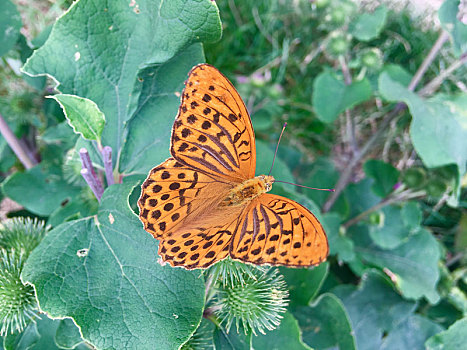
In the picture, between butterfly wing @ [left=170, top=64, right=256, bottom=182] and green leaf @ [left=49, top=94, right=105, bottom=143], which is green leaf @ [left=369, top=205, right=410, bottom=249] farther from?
green leaf @ [left=49, top=94, right=105, bottom=143]

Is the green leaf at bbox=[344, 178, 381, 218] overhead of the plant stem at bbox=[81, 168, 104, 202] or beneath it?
beneath

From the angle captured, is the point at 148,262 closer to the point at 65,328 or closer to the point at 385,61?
the point at 65,328

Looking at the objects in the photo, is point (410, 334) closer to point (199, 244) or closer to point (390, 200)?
point (390, 200)

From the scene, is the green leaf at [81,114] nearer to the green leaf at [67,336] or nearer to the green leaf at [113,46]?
the green leaf at [113,46]

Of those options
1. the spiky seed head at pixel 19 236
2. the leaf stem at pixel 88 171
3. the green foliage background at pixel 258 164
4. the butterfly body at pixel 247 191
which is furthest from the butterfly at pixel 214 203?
the spiky seed head at pixel 19 236

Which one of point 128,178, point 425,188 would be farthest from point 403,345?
point 128,178

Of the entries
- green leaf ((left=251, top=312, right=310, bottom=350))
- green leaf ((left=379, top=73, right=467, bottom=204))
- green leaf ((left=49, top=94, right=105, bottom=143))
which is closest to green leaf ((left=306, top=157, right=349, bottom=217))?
green leaf ((left=379, top=73, right=467, bottom=204))
